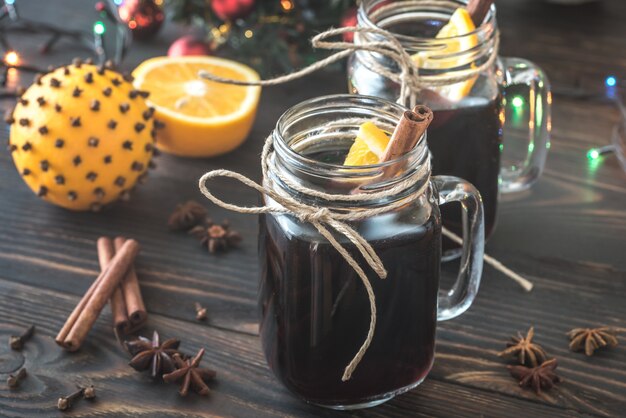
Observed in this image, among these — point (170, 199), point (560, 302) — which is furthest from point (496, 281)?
point (170, 199)

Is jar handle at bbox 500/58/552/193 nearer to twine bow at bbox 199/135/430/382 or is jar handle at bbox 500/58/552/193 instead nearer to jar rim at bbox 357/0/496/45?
jar rim at bbox 357/0/496/45

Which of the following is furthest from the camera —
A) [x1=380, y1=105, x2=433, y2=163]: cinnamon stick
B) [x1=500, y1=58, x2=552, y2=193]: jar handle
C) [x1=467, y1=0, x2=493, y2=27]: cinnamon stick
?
[x1=500, y1=58, x2=552, y2=193]: jar handle

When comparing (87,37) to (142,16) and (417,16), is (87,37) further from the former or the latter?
(417,16)

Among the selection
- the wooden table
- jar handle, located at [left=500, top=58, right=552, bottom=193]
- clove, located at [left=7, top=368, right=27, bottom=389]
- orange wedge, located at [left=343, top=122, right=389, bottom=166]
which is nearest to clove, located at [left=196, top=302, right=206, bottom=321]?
the wooden table

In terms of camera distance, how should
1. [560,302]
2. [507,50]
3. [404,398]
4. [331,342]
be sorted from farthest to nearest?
[507,50]
[560,302]
[404,398]
[331,342]

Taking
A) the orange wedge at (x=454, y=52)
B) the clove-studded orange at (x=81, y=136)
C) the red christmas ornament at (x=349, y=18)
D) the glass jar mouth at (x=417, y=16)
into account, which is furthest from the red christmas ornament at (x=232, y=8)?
the orange wedge at (x=454, y=52)

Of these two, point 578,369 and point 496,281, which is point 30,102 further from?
point 578,369
